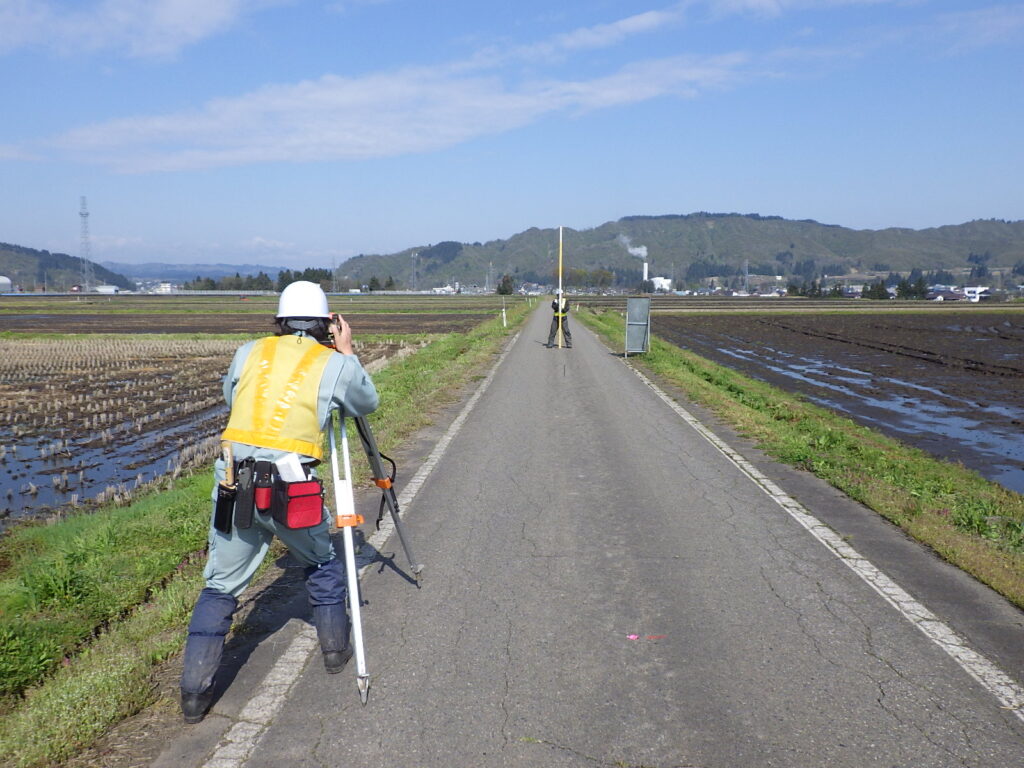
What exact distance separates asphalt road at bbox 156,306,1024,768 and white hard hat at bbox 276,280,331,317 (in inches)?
71.7

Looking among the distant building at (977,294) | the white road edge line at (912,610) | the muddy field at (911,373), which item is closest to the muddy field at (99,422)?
the white road edge line at (912,610)

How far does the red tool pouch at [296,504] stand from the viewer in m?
3.80

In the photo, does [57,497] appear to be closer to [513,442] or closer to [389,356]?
[513,442]

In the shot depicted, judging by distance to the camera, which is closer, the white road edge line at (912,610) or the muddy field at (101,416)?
the white road edge line at (912,610)

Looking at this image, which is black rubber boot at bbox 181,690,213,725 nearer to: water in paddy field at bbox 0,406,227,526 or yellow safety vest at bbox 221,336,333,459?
yellow safety vest at bbox 221,336,333,459

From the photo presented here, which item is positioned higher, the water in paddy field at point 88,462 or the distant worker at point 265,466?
the distant worker at point 265,466

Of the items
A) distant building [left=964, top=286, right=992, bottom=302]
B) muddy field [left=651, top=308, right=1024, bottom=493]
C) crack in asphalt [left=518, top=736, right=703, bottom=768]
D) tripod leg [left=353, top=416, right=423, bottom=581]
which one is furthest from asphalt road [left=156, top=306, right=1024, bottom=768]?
distant building [left=964, top=286, right=992, bottom=302]

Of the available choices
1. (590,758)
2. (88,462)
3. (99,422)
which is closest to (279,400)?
(590,758)

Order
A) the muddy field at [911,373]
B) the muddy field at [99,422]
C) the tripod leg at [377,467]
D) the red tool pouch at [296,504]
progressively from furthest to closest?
the muddy field at [911,373] → the muddy field at [99,422] → the tripod leg at [377,467] → the red tool pouch at [296,504]

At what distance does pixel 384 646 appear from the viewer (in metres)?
4.47

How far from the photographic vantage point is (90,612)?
Result: 208 inches

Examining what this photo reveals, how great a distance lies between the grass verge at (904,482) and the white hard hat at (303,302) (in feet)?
15.2

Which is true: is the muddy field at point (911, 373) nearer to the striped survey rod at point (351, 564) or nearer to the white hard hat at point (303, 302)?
the striped survey rod at point (351, 564)

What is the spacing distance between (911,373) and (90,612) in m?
24.3
